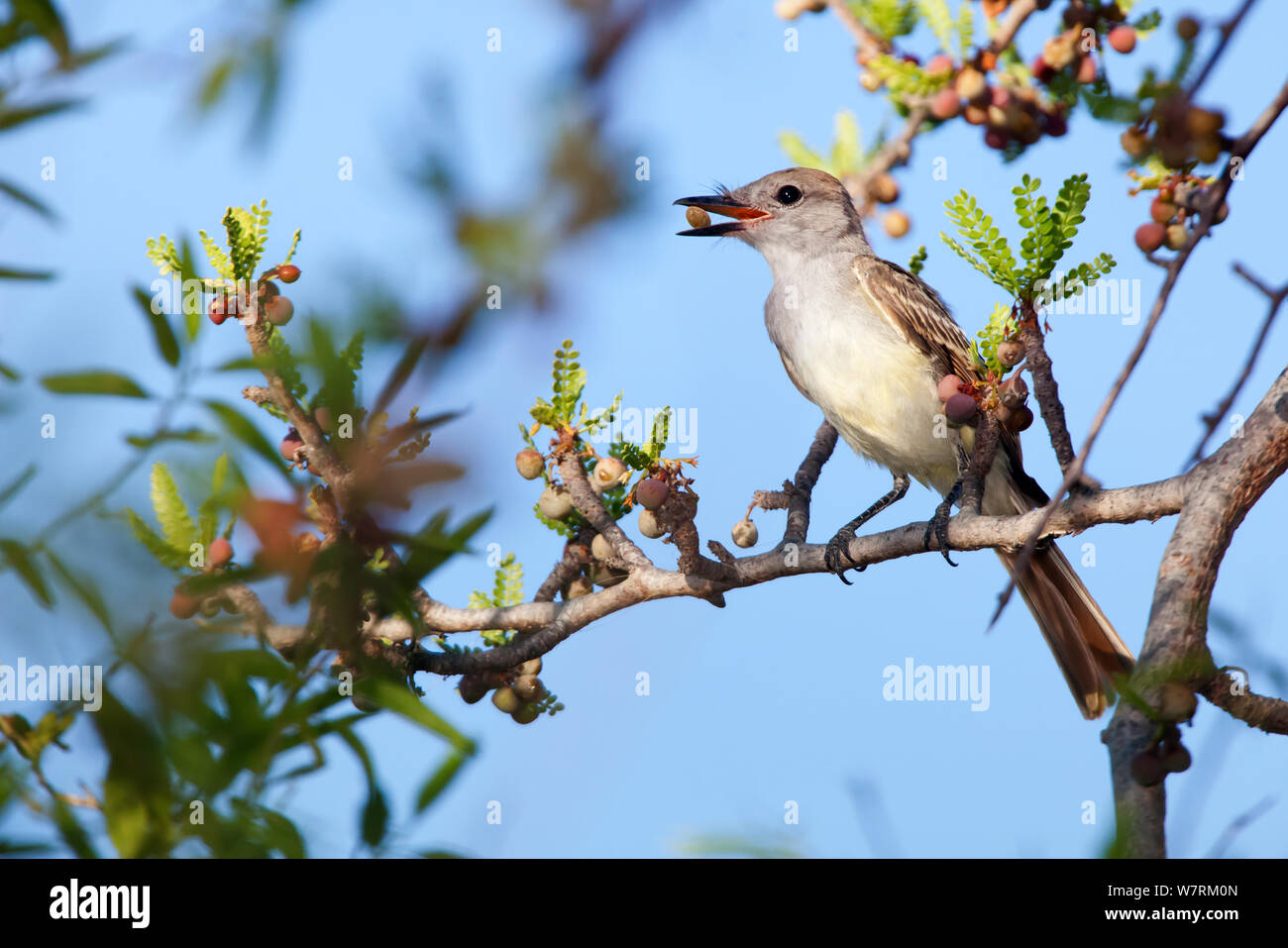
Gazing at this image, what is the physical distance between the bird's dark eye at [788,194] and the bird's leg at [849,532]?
1639 millimetres

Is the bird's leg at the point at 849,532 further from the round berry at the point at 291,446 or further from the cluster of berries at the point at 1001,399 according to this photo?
the round berry at the point at 291,446

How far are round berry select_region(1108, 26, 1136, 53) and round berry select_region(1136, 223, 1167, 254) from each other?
2.31ft

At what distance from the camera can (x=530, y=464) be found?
11.1 ft

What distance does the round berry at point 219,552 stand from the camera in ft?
5.98

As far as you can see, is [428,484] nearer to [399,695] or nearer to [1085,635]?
[399,695]

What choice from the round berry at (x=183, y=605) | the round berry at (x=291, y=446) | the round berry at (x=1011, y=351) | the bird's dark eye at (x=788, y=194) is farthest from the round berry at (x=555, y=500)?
the bird's dark eye at (x=788, y=194)

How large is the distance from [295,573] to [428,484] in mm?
251

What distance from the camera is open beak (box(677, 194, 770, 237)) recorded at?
5805 mm

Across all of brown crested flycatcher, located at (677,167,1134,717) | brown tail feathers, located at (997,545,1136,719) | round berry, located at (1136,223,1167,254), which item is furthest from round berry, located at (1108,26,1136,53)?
brown tail feathers, located at (997,545,1136,719)

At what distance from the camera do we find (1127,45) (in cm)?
329

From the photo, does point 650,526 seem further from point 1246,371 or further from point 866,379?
point 866,379

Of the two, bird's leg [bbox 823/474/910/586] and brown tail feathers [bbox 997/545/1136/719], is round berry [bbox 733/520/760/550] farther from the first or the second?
brown tail feathers [bbox 997/545/1136/719]

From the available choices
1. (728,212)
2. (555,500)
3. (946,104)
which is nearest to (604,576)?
(555,500)
